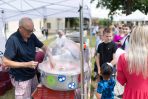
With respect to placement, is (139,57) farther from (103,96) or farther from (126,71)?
(103,96)

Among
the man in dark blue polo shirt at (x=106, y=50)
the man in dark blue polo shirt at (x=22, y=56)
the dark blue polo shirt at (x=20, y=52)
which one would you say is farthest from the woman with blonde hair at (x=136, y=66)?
the man in dark blue polo shirt at (x=106, y=50)

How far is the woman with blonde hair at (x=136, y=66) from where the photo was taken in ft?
10.6

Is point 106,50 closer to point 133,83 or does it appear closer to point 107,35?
point 107,35

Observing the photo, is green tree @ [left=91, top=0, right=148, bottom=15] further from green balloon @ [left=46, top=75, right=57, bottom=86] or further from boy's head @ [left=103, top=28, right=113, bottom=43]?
green balloon @ [left=46, top=75, right=57, bottom=86]

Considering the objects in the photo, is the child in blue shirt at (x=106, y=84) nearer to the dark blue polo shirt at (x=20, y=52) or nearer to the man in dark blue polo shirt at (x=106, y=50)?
the dark blue polo shirt at (x=20, y=52)

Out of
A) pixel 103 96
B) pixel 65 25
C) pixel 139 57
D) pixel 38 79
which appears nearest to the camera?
pixel 139 57

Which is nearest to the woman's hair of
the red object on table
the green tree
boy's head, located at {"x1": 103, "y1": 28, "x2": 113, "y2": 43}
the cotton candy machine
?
the cotton candy machine

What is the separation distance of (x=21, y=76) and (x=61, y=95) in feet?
2.05

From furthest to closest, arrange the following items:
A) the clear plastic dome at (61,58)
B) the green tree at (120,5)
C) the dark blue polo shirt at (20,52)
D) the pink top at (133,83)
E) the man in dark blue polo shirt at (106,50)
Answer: the green tree at (120,5), the man in dark blue polo shirt at (106,50), the clear plastic dome at (61,58), the dark blue polo shirt at (20,52), the pink top at (133,83)

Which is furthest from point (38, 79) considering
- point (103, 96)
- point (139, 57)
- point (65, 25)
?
point (65, 25)

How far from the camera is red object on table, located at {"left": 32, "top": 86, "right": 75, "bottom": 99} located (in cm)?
449

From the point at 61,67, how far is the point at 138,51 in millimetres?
1492

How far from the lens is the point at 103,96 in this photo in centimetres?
477

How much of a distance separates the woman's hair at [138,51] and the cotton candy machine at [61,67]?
117cm
